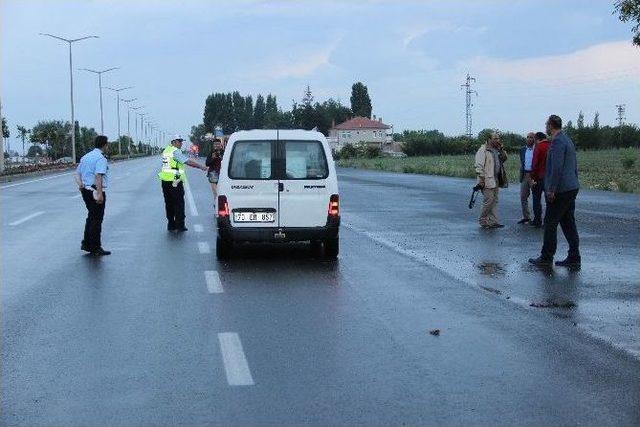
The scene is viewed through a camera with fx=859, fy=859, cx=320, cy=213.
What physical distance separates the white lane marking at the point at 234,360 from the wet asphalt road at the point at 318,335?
0.02 metres

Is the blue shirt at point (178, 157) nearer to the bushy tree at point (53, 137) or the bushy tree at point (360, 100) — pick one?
the bushy tree at point (53, 137)

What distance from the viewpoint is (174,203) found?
15.6 metres

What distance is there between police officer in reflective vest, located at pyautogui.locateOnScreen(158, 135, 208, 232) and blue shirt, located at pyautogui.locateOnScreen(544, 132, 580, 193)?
7.07 m

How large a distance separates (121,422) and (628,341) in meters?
4.11

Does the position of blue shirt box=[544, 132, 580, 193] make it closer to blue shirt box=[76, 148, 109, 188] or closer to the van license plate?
the van license plate

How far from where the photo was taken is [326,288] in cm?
940

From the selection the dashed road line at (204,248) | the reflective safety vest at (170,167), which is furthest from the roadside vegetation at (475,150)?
the dashed road line at (204,248)

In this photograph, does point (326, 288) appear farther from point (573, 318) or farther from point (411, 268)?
point (573, 318)

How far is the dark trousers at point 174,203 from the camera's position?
15516 mm

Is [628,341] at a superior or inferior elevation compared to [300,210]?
inferior

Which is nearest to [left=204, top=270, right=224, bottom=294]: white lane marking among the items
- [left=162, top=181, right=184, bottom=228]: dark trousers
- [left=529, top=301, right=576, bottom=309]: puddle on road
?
[left=529, top=301, right=576, bottom=309]: puddle on road

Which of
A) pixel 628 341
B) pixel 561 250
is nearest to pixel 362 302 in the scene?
pixel 628 341

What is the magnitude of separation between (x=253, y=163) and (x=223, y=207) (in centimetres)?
71

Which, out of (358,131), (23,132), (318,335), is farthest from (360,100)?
(318,335)
